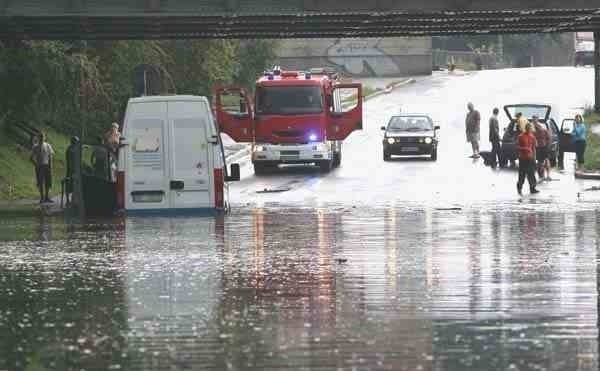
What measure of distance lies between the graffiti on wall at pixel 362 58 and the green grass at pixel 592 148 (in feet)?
151

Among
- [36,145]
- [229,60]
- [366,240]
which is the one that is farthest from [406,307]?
[229,60]

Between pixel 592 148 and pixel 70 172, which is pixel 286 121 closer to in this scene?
pixel 592 148

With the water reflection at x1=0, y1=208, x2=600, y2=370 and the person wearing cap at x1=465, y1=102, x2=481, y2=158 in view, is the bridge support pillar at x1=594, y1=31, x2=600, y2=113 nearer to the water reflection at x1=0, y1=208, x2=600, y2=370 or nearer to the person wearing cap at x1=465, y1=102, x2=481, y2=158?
the person wearing cap at x1=465, y1=102, x2=481, y2=158

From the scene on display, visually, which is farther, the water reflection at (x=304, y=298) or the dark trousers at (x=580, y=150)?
the dark trousers at (x=580, y=150)

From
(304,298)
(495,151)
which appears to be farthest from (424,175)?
(304,298)

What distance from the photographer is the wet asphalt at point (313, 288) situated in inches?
491

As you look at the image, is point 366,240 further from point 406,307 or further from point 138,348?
point 138,348

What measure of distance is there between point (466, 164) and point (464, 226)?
24.2 m

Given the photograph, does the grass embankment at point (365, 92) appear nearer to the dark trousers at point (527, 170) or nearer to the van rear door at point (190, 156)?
the dark trousers at point (527, 170)

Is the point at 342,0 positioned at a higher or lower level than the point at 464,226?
higher

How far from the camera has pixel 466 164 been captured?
168 ft

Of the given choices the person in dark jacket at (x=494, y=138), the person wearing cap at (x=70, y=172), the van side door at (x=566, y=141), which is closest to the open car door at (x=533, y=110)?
the person in dark jacket at (x=494, y=138)

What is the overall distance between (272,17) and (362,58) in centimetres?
7036

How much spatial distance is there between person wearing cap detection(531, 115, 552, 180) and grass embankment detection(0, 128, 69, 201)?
11984 millimetres
